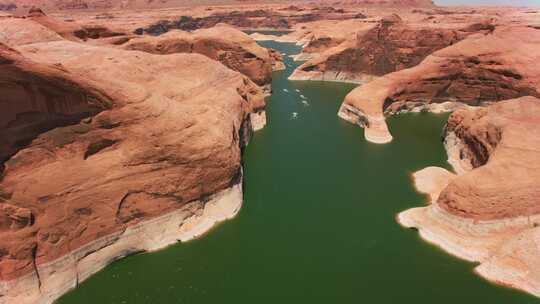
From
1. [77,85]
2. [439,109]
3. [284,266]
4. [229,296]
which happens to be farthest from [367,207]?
[439,109]

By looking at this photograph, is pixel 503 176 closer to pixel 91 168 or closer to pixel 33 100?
pixel 91 168

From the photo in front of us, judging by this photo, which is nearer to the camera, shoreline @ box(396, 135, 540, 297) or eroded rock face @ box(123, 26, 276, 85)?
shoreline @ box(396, 135, 540, 297)

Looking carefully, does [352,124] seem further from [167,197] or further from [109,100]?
[109,100]

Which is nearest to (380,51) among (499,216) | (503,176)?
(503,176)

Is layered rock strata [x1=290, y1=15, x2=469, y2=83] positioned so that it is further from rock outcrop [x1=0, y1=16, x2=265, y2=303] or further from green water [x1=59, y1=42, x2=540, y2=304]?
rock outcrop [x1=0, y1=16, x2=265, y2=303]

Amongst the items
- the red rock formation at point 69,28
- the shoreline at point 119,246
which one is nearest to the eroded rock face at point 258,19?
the red rock formation at point 69,28

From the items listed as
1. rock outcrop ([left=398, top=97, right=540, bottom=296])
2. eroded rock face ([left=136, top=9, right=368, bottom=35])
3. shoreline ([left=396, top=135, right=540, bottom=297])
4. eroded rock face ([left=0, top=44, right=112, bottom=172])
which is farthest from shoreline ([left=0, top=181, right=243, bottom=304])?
eroded rock face ([left=136, top=9, right=368, bottom=35])
